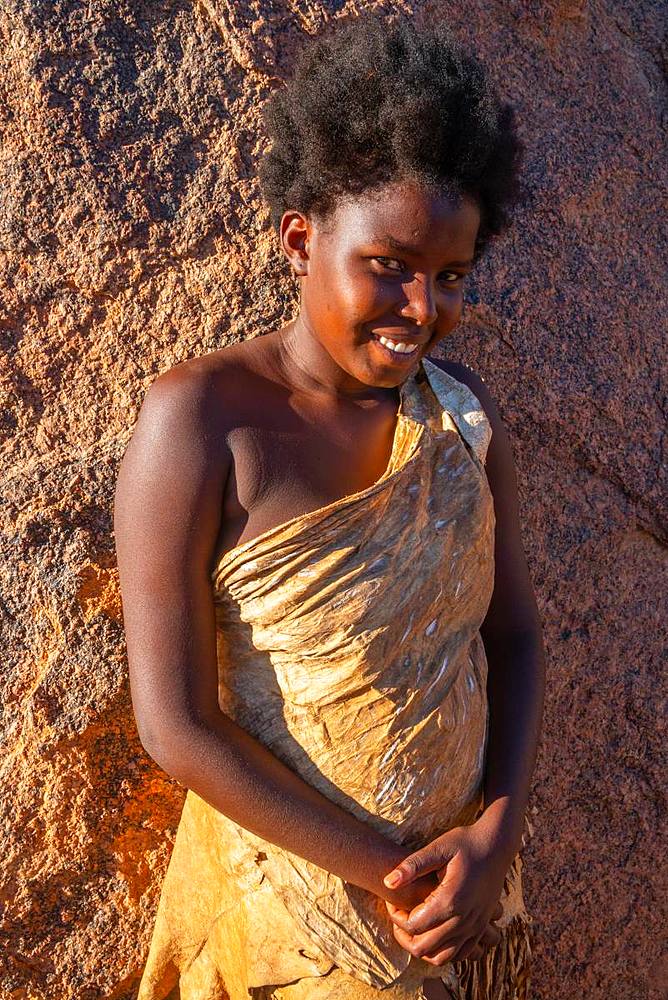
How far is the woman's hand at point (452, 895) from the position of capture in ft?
5.42

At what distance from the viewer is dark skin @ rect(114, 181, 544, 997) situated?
1.62m

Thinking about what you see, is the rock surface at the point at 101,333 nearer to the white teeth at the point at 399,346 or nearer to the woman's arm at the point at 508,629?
the woman's arm at the point at 508,629

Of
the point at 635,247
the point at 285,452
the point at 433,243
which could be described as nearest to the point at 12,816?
the point at 285,452

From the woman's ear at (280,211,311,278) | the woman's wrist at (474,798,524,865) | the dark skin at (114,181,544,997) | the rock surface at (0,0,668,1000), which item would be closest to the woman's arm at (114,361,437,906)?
the dark skin at (114,181,544,997)

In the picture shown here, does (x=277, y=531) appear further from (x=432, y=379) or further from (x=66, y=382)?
(x=66, y=382)

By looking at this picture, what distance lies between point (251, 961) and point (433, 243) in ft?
3.72

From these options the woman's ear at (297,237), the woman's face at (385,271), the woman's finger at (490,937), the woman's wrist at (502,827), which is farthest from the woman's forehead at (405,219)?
the woman's finger at (490,937)

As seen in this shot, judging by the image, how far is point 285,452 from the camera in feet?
5.63

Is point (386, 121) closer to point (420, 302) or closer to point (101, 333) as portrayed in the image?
point (420, 302)

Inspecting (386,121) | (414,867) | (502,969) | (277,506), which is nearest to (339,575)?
(277,506)

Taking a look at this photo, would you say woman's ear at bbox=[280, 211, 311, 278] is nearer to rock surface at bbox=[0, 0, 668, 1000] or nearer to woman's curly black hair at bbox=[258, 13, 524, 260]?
woman's curly black hair at bbox=[258, 13, 524, 260]

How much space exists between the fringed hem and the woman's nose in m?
1.05

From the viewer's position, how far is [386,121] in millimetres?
1623

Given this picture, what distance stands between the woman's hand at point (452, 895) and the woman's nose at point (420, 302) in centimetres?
81
